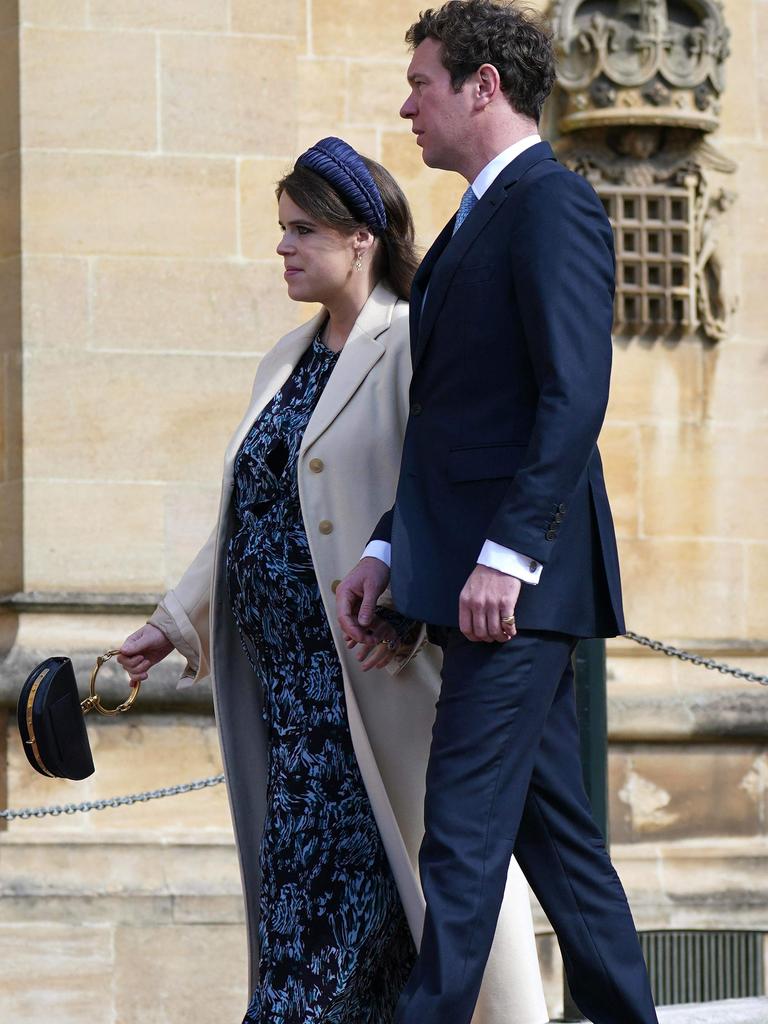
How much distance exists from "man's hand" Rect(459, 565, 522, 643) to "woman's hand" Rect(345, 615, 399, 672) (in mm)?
330

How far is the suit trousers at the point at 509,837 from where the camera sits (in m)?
3.39

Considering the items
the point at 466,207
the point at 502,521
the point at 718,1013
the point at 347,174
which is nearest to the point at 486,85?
the point at 466,207

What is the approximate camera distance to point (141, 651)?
4.22m

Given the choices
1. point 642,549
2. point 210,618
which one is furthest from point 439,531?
point 642,549

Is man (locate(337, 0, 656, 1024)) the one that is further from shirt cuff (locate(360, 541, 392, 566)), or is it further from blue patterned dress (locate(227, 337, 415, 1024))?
blue patterned dress (locate(227, 337, 415, 1024))

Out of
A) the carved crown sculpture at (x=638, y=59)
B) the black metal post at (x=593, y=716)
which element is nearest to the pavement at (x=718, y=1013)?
the black metal post at (x=593, y=716)

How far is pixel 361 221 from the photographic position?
4109mm

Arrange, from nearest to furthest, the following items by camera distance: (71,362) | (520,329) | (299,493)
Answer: (520,329)
(299,493)
(71,362)

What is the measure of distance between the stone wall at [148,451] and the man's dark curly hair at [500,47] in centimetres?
283

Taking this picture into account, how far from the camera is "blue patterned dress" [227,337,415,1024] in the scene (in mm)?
→ 3932

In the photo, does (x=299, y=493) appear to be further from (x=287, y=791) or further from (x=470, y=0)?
(x=470, y=0)

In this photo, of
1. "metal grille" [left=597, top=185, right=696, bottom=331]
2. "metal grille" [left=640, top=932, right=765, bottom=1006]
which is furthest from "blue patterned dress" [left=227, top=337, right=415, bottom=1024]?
"metal grille" [left=597, top=185, right=696, bottom=331]

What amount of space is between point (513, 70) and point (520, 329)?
45 cm

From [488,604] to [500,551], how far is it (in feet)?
0.28
